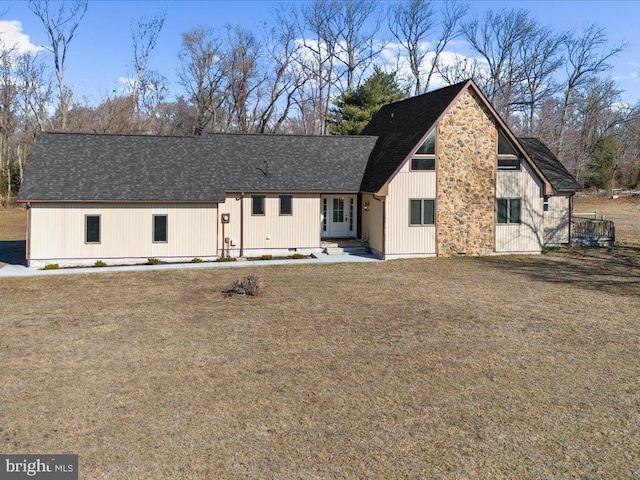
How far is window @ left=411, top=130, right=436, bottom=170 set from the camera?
23406 mm

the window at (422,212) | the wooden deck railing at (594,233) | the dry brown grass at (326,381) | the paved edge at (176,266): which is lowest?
the dry brown grass at (326,381)

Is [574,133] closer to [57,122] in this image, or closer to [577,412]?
[57,122]

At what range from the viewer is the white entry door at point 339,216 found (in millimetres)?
26297

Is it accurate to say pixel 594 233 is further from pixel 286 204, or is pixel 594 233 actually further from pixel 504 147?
pixel 286 204

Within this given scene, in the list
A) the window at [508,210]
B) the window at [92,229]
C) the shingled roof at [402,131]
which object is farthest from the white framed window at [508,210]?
the window at [92,229]

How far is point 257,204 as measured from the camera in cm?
2428

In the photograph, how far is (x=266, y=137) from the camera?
1051 inches

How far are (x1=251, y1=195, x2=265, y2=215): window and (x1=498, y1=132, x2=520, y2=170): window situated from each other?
10.6m

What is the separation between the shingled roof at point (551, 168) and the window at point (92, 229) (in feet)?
62.3

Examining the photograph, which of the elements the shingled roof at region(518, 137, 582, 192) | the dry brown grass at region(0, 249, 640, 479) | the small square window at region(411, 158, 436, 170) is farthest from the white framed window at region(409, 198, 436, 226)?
the dry brown grass at region(0, 249, 640, 479)

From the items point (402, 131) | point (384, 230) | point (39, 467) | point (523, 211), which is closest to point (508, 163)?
point (523, 211)

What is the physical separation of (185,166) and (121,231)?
4.03 m

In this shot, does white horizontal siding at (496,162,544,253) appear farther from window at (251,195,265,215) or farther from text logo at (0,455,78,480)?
text logo at (0,455,78,480)

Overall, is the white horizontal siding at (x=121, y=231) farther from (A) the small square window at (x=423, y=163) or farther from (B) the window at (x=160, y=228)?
(A) the small square window at (x=423, y=163)
